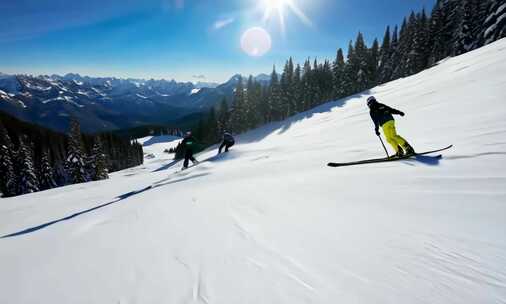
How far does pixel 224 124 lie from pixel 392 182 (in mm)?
66220

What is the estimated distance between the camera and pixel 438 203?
12.8ft

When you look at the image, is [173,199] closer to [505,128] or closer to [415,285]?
[415,285]

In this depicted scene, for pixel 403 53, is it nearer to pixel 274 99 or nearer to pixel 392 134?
pixel 274 99

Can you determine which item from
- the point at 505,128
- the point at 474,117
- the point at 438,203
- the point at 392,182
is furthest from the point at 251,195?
the point at 474,117

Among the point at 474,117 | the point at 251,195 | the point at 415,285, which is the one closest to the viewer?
the point at 415,285

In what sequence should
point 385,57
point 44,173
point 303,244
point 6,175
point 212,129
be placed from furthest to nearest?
point 212,129
point 385,57
point 44,173
point 6,175
point 303,244

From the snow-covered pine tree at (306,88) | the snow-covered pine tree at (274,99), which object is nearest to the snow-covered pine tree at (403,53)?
the snow-covered pine tree at (306,88)

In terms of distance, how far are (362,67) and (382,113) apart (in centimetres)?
6348

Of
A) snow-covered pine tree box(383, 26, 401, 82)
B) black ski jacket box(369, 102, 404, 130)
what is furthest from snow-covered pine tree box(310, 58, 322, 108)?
black ski jacket box(369, 102, 404, 130)

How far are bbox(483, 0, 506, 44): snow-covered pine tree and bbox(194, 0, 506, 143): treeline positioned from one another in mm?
358

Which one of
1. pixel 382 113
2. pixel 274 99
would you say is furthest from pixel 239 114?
pixel 382 113

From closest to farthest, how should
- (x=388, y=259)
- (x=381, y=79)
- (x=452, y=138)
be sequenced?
(x=388, y=259) < (x=452, y=138) < (x=381, y=79)

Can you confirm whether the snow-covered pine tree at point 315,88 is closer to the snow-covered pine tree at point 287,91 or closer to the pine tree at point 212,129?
the snow-covered pine tree at point 287,91

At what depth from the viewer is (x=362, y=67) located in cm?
6200
